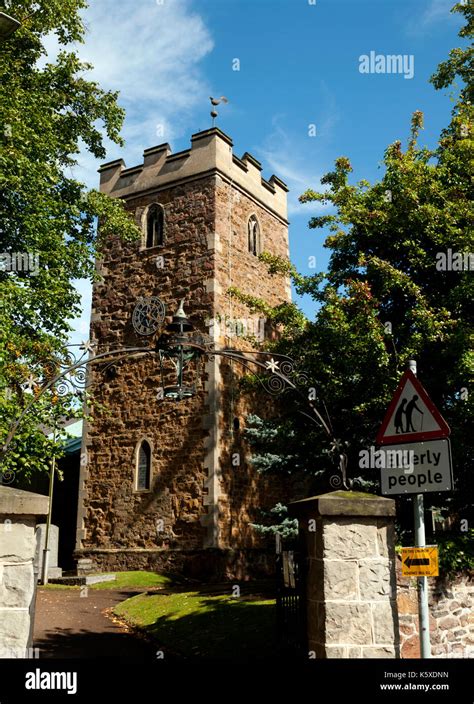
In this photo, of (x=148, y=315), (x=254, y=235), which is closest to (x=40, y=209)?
(x=148, y=315)

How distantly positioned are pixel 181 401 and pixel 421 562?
50.7 feet

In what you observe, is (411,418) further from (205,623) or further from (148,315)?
(148,315)

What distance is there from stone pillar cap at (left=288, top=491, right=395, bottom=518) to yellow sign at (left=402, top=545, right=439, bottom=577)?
813mm

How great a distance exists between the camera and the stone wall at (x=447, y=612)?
7.63 meters

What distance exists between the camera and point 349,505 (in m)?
5.94

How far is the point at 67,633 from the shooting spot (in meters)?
11.5

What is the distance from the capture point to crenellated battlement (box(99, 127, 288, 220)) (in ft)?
71.4

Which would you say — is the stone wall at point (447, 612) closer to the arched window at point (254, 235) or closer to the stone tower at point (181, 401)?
the stone tower at point (181, 401)

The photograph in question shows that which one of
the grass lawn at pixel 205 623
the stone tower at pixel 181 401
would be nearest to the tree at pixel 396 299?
the grass lawn at pixel 205 623

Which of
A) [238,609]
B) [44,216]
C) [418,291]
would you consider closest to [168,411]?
[44,216]

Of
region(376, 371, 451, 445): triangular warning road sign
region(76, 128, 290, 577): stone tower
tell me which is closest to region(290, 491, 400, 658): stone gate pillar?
region(376, 371, 451, 445): triangular warning road sign

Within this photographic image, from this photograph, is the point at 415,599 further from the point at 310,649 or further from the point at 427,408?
the point at 427,408

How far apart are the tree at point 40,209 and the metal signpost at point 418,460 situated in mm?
8262

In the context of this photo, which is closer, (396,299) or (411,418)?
(411,418)
